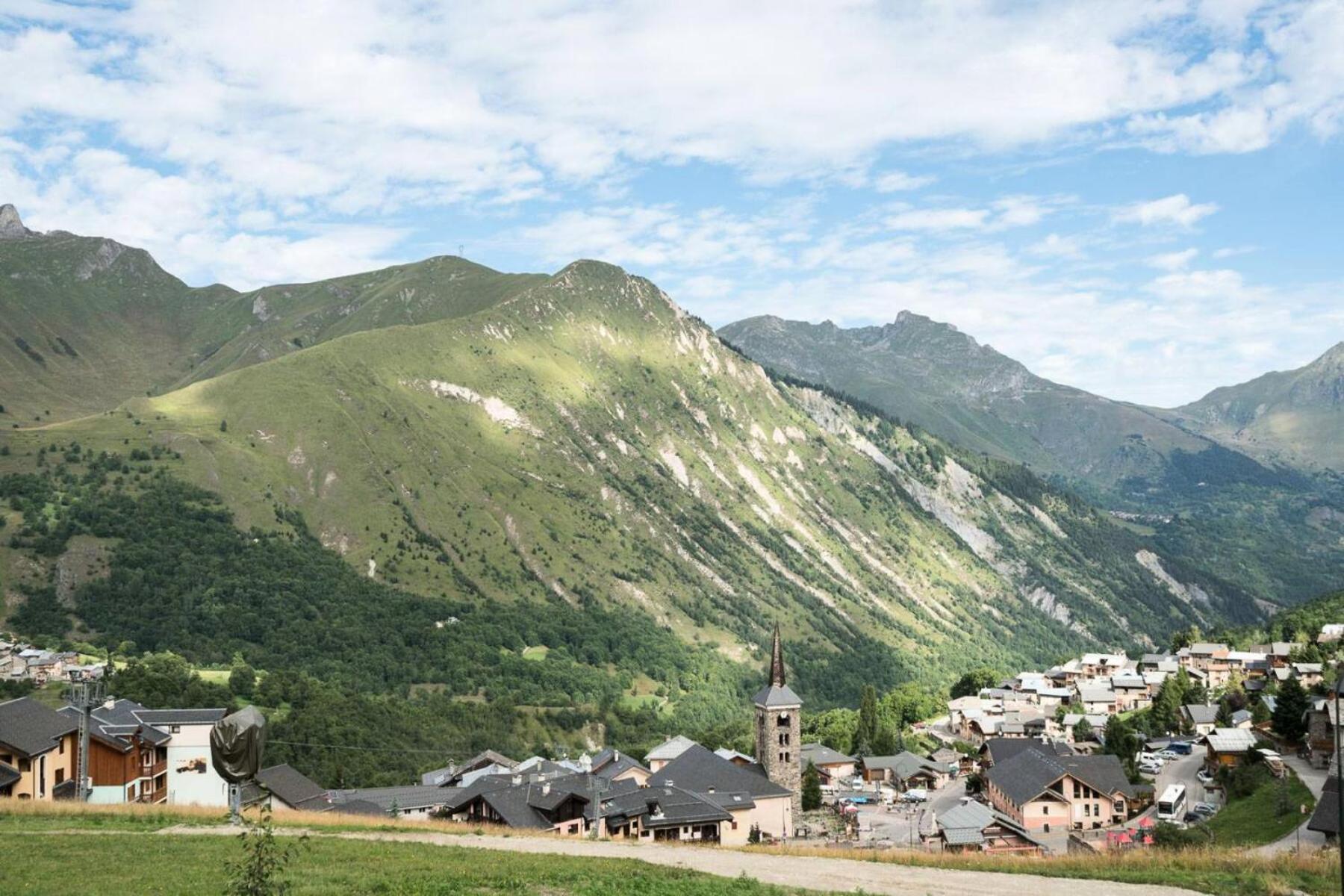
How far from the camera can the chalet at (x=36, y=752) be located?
5016cm

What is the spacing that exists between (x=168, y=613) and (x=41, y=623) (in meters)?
18.3

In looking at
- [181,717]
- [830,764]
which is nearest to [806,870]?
[181,717]

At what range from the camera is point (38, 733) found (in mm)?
52688

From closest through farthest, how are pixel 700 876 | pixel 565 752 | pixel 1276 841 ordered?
pixel 700 876 → pixel 1276 841 → pixel 565 752

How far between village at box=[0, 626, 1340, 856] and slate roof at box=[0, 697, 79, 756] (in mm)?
99

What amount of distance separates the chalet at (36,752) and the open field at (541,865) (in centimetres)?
1269

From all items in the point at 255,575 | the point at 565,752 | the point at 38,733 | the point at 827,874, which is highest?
the point at 255,575

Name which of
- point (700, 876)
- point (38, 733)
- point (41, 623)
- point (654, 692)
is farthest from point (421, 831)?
point (654, 692)

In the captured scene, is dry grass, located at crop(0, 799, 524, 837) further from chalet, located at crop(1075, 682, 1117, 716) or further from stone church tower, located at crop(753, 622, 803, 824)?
chalet, located at crop(1075, 682, 1117, 716)

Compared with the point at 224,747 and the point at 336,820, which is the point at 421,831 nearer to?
the point at 336,820

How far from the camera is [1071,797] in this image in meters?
83.9

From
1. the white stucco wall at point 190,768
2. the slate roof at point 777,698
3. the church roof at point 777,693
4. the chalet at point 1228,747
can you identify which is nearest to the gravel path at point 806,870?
the white stucco wall at point 190,768

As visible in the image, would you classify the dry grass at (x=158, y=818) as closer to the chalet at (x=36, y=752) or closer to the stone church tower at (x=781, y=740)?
the chalet at (x=36, y=752)

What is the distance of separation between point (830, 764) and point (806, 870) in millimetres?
88450
